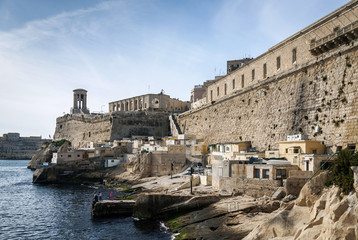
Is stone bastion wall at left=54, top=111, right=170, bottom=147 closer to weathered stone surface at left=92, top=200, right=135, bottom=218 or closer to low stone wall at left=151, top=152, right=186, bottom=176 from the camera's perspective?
low stone wall at left=151, top=152, right=186, bottom=176

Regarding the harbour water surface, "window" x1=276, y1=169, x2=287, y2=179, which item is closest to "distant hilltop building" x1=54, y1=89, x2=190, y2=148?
the harbour water surface

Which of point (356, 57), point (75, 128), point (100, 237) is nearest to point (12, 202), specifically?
point (100, 237)

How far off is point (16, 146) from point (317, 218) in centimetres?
10589

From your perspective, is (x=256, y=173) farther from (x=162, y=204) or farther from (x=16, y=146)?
(x=16, y=146)

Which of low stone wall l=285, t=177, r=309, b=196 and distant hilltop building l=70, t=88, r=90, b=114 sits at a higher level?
distant hilltop building l=70, t=88, r=90, b=114

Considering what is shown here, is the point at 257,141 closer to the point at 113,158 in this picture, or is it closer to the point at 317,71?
the point at 317,71

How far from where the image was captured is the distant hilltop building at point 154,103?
186 ft

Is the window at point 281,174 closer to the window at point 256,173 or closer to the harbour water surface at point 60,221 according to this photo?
the window at point 256,173

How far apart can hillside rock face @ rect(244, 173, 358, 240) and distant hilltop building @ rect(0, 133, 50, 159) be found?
328 ft

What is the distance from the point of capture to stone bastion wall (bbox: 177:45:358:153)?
18.8 meters

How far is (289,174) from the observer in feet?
55.8

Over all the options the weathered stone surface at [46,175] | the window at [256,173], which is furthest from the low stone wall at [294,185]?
the weathered stone surface at [46,175]

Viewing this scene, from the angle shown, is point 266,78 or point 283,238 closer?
point 283,238

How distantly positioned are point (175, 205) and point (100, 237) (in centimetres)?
451
